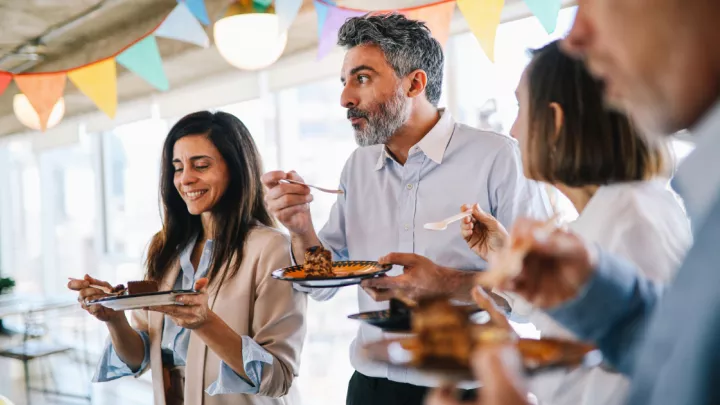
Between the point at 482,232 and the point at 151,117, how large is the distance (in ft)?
16.8

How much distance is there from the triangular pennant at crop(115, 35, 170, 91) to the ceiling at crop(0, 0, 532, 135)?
95 cm

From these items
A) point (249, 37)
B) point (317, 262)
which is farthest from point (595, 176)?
point (249, 37)

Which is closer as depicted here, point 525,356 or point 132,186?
point 525,356

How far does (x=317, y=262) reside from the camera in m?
1.55

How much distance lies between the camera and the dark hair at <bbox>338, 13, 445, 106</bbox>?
5.97 feet

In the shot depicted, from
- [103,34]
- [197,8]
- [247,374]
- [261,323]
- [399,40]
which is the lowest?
[247,374]

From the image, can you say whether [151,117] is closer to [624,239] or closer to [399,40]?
[399,40]

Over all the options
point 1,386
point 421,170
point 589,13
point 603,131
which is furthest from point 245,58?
point 1,386

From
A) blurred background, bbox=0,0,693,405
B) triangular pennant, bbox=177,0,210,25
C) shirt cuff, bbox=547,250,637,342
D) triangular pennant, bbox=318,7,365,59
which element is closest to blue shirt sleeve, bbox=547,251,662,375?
shirt cuff, bbox=547,250,637,342

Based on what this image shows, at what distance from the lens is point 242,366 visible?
1.57 meters

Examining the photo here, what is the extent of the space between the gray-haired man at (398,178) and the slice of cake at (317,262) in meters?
0.17

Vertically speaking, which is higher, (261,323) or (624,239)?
(624,239)

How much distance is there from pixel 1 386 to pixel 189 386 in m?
4.52

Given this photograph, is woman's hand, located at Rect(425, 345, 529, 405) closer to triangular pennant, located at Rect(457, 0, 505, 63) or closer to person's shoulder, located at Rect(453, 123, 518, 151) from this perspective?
person's shoulder, located at Rect(453, 123, 518, 151)
